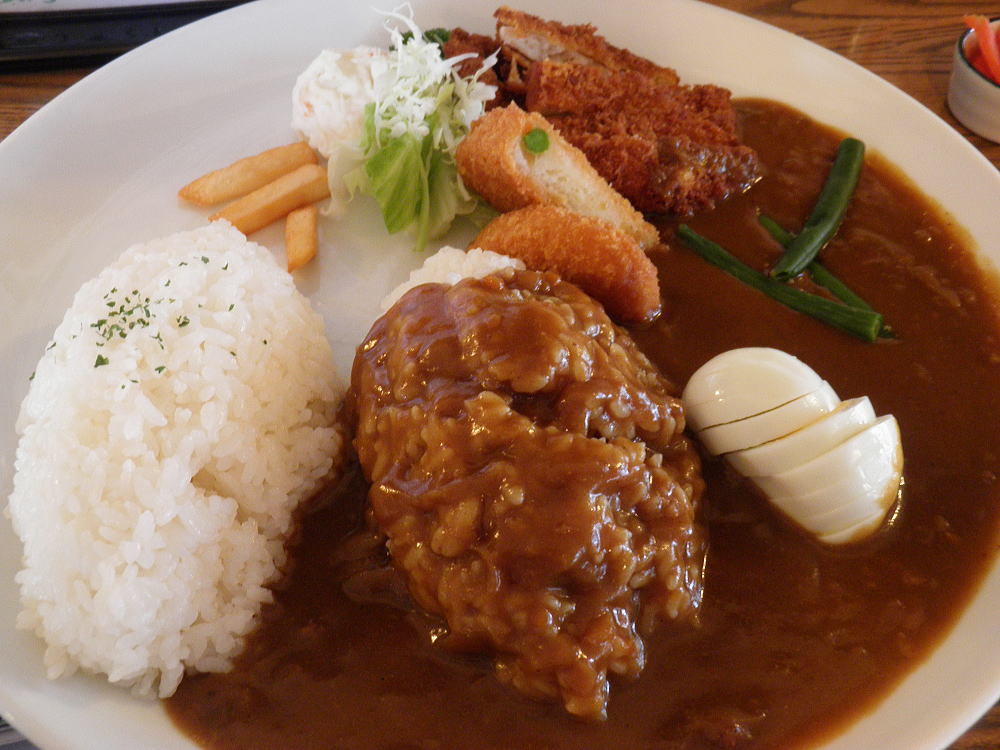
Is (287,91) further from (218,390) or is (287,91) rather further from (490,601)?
(490,601)

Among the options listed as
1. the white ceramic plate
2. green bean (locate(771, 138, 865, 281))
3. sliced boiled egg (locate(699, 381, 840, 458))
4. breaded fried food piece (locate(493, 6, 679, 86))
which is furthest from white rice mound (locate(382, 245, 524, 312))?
breaded fried food piece (locate(493, 6, 679, 86))

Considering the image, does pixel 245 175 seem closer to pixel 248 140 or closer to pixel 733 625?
pixel 248 140

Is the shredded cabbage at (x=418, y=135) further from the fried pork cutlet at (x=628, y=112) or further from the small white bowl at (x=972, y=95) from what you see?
the small white bowl at (x=972, y=95)

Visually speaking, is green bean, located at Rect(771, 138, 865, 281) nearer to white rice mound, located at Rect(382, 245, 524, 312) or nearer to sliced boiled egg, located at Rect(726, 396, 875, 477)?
sliced boiled egg, located at Rect(726, 396, 875, 477)

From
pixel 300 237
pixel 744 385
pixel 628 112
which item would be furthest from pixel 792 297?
pixel 300 237

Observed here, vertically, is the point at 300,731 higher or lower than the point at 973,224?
lower

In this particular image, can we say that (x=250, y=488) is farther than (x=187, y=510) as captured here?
Yes

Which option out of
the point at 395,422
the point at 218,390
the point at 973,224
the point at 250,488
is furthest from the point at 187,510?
the point at 973,224
